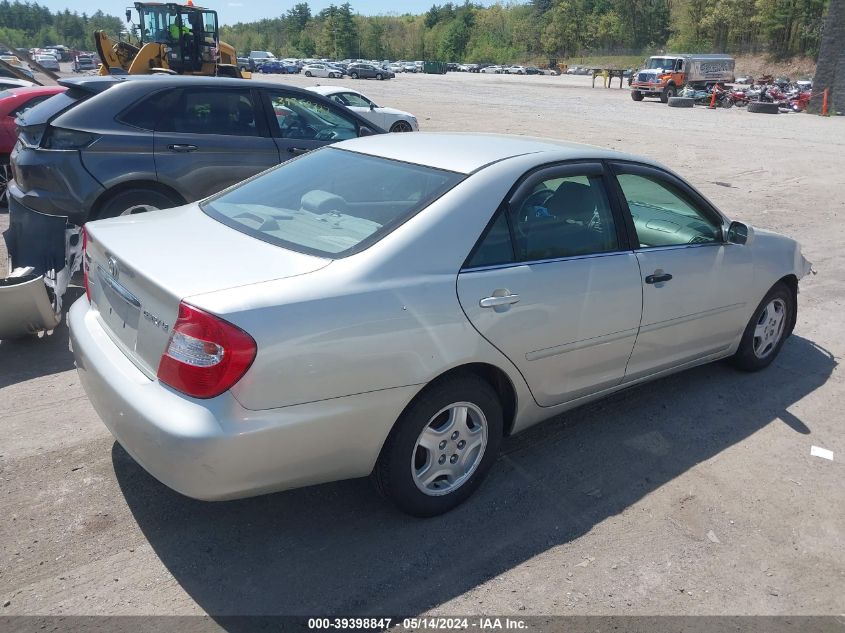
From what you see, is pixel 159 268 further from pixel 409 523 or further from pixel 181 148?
pixel 181 148

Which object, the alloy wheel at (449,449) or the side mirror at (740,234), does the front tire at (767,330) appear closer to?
the side mirror at (740,234)

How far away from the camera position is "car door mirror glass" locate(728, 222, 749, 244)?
438 cm

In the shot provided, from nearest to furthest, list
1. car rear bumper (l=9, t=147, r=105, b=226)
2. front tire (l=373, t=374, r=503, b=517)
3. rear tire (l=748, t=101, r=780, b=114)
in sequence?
front tire (l=373, t=374, r=503, b=517) → car rear bumper (l=9, t=147, r=105, b=226) → rear tire (l=748, t=101, r=780, b=114)

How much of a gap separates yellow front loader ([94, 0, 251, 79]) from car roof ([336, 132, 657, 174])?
1684cm

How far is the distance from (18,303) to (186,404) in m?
2.90

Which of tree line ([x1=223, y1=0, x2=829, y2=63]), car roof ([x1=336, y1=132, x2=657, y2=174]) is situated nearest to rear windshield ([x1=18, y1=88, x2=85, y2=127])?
car roof ([x1=336, y1=132, x2=657, y2=174])

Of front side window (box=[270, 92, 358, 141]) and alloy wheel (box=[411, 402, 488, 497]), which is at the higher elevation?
front side window (box=[270, 92, 358, 141])

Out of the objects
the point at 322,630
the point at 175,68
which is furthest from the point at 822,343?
the point at 175,68

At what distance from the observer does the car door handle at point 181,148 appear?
21.0 ft

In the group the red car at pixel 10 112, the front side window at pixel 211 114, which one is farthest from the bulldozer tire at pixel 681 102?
the front side window at pixel 211 114

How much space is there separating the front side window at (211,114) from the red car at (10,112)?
3382 millimetres

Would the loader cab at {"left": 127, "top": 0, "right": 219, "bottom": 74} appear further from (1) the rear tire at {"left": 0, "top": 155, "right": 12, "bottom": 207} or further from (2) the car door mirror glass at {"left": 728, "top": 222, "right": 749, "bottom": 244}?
(2) the car door mirror glass at {"left": 728, "top": 222, "right": 749, "bottom": 244}

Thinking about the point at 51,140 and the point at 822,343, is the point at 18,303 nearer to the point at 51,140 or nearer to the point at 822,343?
the point at 51,140

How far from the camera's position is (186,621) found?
2611 millimetres
